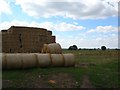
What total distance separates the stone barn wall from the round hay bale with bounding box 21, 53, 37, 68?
5650mm

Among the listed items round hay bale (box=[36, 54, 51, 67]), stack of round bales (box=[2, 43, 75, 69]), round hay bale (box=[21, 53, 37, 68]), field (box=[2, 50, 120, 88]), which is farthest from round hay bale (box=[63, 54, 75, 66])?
round hay bale (box=[21, 53, 37, 68])

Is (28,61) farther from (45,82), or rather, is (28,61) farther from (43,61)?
(45,82)

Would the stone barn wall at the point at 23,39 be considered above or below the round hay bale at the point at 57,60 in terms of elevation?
above

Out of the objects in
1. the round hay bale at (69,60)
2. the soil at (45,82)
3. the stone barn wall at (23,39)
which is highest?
the stone barn wall at (23,39)

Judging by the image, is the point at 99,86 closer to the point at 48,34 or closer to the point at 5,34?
the point at 5,34

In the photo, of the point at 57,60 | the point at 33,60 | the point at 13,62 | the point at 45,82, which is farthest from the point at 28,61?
the point at 45,82

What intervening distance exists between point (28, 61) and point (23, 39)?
675 centimetres

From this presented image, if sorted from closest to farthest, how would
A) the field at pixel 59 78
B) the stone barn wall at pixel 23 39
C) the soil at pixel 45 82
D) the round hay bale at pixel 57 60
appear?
the soil at pixel 45 82 → the field at pixel 59 78 → the round hay bale at pixel 57 60 → the stone barn wall at pixel 23 39

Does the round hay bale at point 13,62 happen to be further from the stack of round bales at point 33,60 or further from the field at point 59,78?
the field at point 59,78

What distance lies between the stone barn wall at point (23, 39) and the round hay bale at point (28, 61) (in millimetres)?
5650

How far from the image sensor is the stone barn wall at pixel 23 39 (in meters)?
20.1

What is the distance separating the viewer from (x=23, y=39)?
68.5ft

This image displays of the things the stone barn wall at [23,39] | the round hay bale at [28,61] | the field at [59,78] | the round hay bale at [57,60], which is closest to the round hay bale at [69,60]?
the round hay bale at [57,60]

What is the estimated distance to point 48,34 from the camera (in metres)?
23.7
